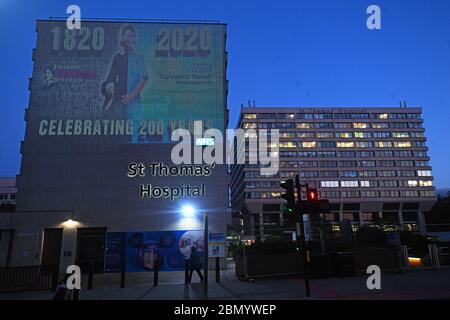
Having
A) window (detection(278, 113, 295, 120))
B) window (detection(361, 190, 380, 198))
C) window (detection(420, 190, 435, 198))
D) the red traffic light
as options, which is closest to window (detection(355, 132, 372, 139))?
window (detection(361, 190, 380, 198))

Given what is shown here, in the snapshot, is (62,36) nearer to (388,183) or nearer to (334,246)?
(334,246)

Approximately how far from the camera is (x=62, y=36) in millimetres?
28672

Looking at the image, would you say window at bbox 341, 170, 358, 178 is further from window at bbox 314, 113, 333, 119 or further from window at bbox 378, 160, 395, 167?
window at bbox 314, 113, 333, 119

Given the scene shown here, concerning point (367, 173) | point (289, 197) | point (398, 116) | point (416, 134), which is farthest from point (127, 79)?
point (416, 134)

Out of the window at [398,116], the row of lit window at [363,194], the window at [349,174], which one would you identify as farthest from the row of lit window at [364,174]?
the window at [398,116]

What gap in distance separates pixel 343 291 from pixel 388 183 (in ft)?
347

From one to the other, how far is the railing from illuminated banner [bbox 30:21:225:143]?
13.7m

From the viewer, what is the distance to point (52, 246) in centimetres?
2530

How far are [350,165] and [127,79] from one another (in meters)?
92.9

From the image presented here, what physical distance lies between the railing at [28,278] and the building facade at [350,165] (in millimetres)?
88865

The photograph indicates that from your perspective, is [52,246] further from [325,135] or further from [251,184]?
[325,135]
